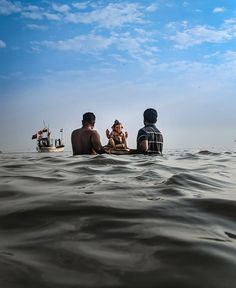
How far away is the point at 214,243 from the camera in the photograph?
1502 millimetres

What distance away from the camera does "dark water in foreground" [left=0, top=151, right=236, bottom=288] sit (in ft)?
3.69

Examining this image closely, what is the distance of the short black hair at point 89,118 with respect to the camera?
8875mm

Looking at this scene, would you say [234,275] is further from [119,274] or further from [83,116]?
[83,116]

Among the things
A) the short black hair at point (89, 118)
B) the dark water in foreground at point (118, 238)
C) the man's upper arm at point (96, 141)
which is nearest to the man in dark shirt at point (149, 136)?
the man's upper arm at point (96, 141)

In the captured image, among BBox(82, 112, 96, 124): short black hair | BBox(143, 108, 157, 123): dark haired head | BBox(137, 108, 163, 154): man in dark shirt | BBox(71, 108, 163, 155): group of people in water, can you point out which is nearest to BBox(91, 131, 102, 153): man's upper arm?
BBox(71, 108, 163, 155): group of people in water

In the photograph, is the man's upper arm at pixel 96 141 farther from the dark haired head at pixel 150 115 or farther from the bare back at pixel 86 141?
the dark haired head at pixel 150 115

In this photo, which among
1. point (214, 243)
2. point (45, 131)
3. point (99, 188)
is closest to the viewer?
point (214, 243)

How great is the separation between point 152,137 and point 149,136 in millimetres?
125

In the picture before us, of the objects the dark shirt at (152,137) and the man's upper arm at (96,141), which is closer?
the dark shirt at (152,137)

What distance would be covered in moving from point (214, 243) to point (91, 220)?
70 centimetres

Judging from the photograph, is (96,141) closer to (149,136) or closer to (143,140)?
(143,140)

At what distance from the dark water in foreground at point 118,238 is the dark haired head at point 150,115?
6012mm

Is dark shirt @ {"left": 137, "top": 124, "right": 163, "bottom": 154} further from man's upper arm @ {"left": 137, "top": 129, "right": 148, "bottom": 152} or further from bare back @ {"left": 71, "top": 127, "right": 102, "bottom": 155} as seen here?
bare back @ {"left": 71, "top": 127, "right": 102, "bottom": 155}

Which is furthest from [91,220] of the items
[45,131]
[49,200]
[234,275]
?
[45,131]
